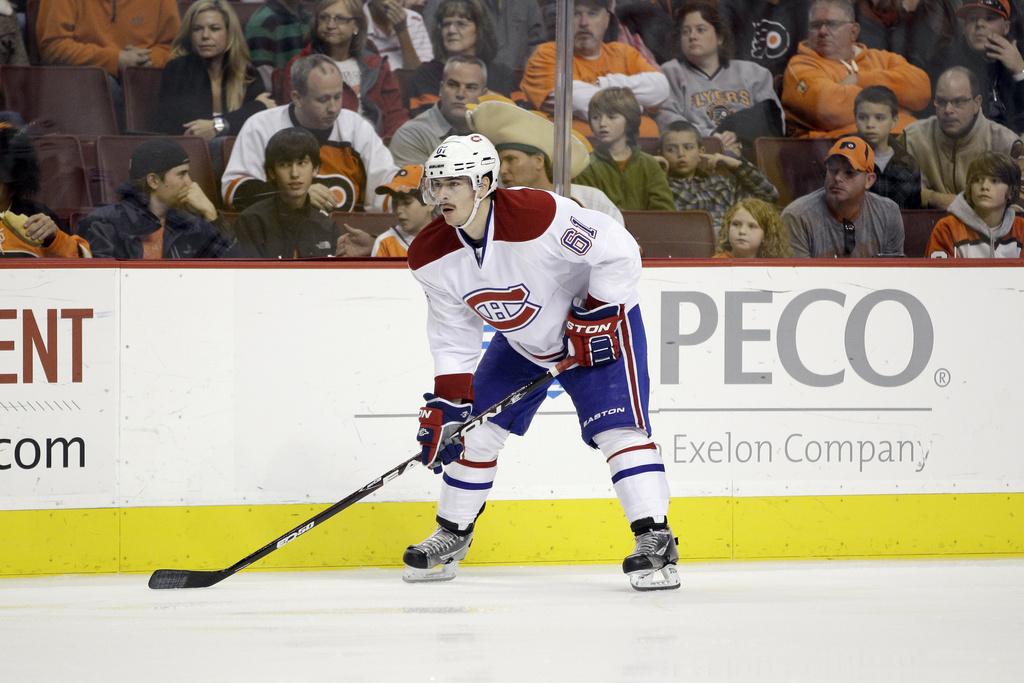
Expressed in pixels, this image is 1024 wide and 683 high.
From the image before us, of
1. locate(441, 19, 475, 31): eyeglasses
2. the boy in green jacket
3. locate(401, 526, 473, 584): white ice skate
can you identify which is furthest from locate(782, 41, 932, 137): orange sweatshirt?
locate(401, 526, 473, 584): white ice skate

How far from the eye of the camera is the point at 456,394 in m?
3.03

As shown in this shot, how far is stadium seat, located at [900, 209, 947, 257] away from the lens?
3.85m

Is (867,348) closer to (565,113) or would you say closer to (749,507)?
(749,507)

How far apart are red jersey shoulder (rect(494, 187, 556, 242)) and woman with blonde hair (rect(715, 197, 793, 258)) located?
94 centimetres

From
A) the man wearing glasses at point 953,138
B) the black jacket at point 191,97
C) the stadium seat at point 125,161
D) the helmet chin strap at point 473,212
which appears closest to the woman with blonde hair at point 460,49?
the black jacket at point 191,97

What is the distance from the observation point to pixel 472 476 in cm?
318

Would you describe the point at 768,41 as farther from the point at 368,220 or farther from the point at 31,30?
the point at 31,30

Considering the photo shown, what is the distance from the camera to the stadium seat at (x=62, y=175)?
3.63m

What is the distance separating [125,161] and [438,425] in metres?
1.54

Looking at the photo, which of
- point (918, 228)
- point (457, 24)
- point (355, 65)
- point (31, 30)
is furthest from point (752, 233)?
point (31, 30)

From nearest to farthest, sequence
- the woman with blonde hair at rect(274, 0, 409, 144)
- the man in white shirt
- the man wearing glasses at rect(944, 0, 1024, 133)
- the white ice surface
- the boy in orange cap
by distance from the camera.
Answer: the white ice surface
the boy in orange cap
the man in white shirt
the woman with blonde hair at rect(274, 0, 409, 144)
the man wearing glasses at rect(944, 0, 1024, 133)

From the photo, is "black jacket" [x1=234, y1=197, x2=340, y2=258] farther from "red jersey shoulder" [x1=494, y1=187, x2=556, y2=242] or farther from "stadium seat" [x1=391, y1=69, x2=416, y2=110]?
"red jersey shoulder" [x1=494, y1=187, x2=556, y2=242]

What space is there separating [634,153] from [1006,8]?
150 centimetres

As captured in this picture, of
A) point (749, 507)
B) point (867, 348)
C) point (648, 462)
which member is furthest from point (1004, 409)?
point (648, 462)
